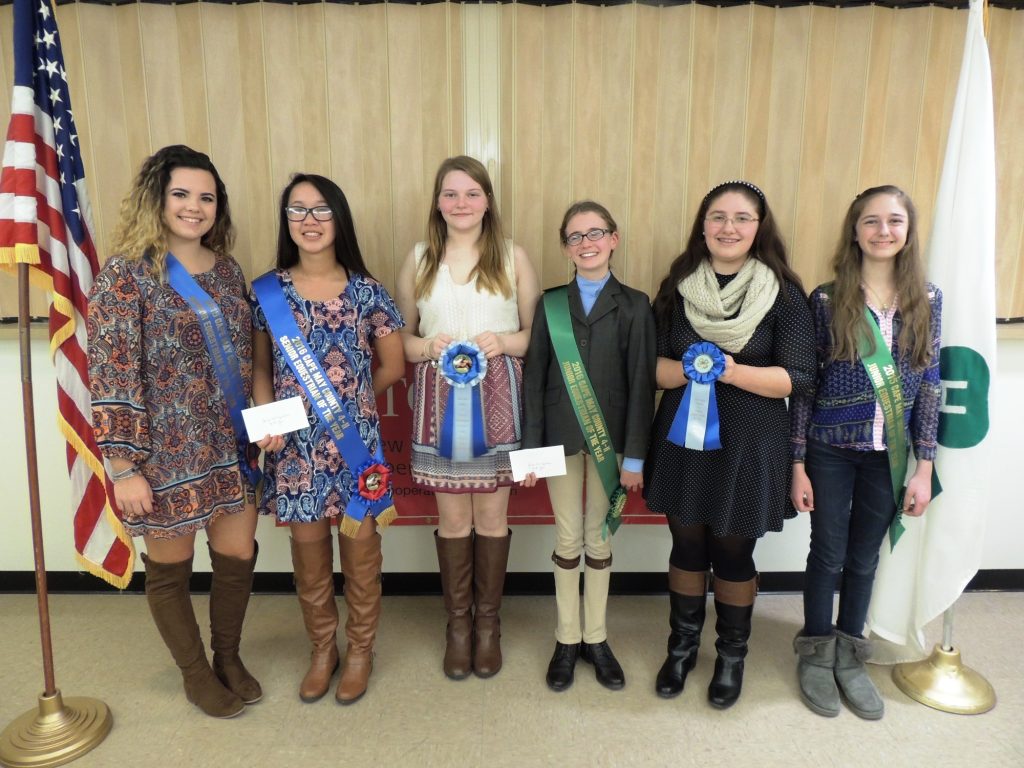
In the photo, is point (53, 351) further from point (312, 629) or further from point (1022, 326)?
point (1022, 326)

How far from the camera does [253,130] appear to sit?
2.27 metres

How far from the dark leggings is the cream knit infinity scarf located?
0.56 metres

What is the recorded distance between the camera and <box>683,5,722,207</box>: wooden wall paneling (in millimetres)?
2221

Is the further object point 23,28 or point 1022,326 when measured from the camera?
point 1022,326

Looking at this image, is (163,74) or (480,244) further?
(163,74)

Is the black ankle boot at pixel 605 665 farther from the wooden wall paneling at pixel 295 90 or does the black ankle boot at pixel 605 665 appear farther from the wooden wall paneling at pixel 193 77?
the wooden wall paneling at pixel 193 77

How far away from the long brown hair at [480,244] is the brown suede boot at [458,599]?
816mm

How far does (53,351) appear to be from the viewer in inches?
72.3

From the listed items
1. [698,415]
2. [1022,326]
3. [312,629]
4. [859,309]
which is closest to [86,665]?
[312,629]

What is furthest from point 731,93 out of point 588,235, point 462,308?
point 462,308

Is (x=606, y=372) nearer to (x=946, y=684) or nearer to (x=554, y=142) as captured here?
(x=554, y=142)

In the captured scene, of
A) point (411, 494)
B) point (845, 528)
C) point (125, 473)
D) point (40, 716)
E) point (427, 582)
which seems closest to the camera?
point (125, 473)

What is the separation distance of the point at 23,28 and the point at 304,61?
80 centimetres

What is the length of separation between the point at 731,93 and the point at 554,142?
0.64m
